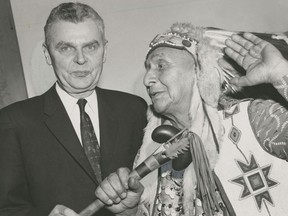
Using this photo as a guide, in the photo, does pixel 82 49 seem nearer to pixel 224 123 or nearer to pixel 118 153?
pixel 118 153

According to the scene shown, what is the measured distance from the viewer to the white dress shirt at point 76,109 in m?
2.36

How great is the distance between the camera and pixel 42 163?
227cm

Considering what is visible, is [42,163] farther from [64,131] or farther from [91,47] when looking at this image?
[91,47]

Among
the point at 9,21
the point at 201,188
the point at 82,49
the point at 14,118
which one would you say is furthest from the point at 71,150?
the point at 9,21

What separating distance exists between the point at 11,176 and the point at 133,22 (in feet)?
6.89

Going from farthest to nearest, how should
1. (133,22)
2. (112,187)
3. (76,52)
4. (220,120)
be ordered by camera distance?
(133,22)
(76,52)
(220,120)
(112,187)

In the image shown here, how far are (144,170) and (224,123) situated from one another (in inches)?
20.6

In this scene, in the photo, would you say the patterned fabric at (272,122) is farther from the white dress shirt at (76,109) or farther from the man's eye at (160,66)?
the white dress shirt at (76,109)

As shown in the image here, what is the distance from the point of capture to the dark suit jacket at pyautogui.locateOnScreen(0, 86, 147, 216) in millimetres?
2238

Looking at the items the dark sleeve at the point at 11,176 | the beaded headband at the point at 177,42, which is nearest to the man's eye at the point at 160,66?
the beaded headband at the point at 177,42

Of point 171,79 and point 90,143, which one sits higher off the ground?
point 171,79

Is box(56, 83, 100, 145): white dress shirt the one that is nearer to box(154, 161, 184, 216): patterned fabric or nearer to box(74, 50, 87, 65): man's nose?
box(74, 50, 87, 65): man's nose

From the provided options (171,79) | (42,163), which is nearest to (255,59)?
(171,79)

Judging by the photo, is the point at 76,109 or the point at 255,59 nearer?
the point at 255,59
